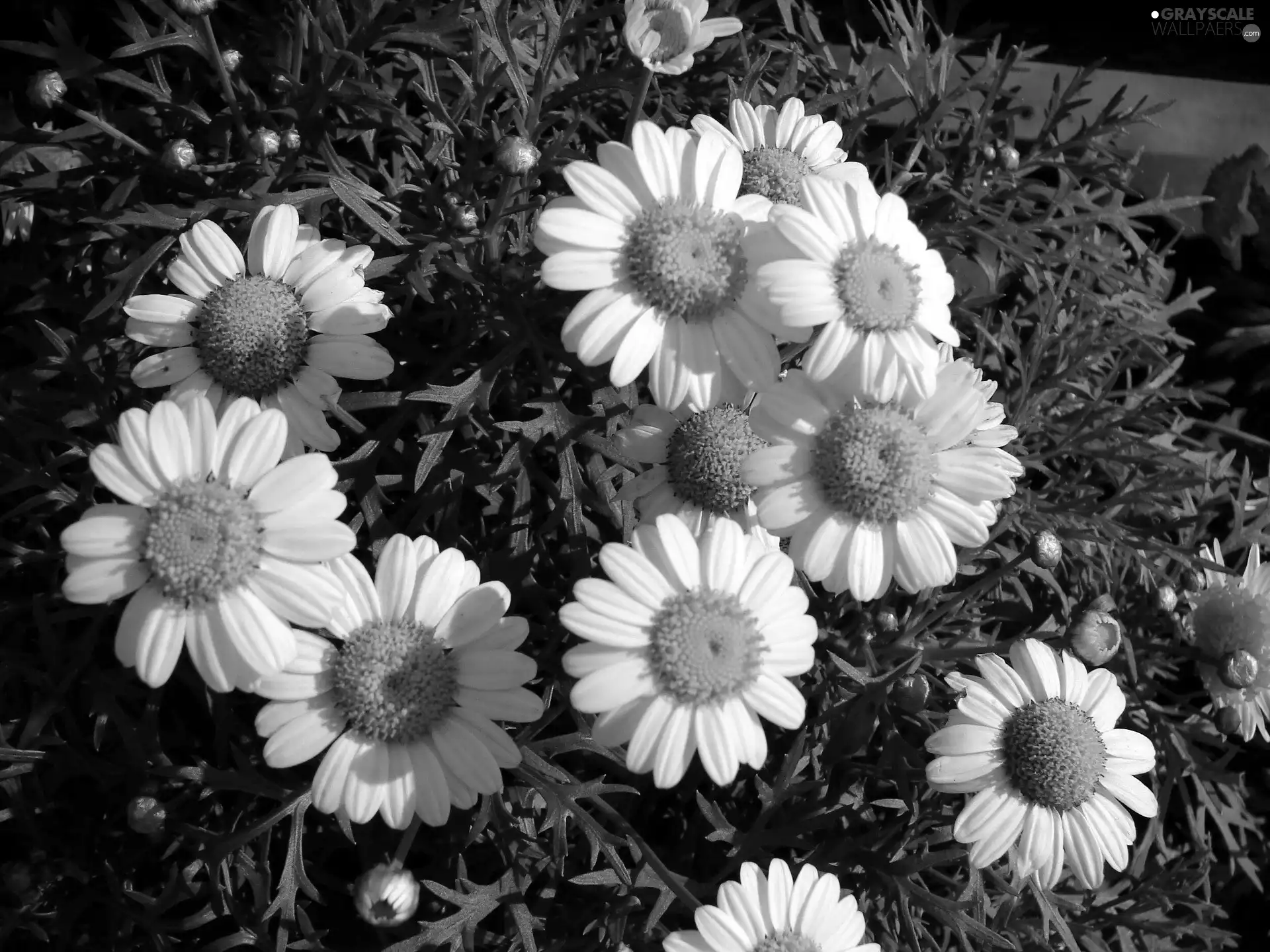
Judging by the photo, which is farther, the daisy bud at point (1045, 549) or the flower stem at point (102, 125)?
the daisy bud at point (1045, 549)

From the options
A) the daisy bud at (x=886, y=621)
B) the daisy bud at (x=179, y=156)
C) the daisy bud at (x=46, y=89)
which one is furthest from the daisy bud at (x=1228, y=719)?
the daisy bud at (x=46, y=89)

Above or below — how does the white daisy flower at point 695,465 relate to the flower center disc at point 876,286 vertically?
below

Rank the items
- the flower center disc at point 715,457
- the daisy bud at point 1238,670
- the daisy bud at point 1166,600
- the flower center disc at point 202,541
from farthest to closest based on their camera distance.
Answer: the daisy bud at point 1166,600 < the daisy bud at point 1238,670 < the flower center disc at point 715,457 < the flower center disc at point 202,541

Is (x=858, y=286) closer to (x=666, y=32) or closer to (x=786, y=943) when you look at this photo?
(x=666, y=32)

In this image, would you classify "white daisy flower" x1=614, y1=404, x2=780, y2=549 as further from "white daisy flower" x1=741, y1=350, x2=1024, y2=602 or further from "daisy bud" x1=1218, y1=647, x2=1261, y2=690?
"daisy bud" x1=1218, y1=647, x2=1261, y2=690

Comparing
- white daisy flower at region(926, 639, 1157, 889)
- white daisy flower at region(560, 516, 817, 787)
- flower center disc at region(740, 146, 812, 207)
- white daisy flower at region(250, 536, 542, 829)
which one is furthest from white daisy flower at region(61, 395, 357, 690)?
white daisy flower at region(926, 639, 1157, 889)

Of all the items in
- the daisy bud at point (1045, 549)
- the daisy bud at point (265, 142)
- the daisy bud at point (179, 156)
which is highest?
the daisy bud at point (265, 142)

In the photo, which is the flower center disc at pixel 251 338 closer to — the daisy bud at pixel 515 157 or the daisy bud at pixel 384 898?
the daisy bud at pixel 515 157

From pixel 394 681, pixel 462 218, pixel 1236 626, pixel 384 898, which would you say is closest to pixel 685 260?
pixel 462 218

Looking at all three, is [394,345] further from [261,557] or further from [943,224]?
[943,224]
